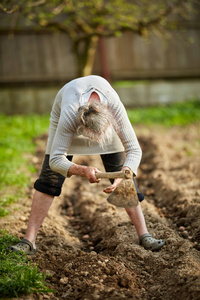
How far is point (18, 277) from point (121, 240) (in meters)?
1.02

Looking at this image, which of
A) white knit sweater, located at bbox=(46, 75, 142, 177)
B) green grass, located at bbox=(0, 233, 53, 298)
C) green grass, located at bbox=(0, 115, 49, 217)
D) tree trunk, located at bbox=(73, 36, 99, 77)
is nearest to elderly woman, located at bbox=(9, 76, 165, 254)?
white knit sweater, located at bbox=(46, 75, 142, 177)

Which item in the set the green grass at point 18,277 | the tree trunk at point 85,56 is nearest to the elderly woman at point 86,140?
the green grass at point 18,277

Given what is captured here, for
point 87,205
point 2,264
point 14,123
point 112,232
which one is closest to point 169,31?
point 14,123

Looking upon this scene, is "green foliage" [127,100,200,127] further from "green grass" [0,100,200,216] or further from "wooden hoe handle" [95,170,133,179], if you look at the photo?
"wooden hoe handle" [95,170,133,179]

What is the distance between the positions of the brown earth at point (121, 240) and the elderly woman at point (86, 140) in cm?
22

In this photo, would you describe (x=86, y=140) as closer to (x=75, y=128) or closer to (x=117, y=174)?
(x=75, y=128)

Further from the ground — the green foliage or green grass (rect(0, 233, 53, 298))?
green grass (rect(0, 233, 53, 298))

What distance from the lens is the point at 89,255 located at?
9.46ft

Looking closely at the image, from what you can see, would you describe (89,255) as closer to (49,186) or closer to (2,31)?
(49,186)

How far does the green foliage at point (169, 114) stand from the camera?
791 cm

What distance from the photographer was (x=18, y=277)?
243 cm

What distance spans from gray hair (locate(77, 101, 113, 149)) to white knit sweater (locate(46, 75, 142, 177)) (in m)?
0.10

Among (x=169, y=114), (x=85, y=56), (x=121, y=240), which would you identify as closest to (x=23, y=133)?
(x=85, y=56)

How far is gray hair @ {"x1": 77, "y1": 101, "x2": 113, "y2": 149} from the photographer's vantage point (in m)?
2.58
